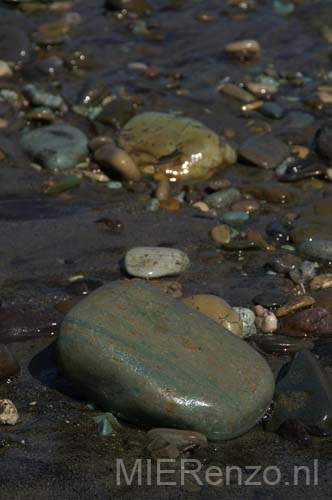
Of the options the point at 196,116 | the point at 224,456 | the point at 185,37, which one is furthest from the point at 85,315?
the point at 185,37

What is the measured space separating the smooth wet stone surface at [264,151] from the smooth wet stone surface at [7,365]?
2.77 metres

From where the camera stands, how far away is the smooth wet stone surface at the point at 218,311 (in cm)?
498

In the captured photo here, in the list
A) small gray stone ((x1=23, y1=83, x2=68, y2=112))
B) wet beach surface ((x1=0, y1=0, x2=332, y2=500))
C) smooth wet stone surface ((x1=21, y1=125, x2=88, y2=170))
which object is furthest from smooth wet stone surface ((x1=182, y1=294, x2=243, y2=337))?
small gray stone ((x1=23, y1=83, x2=68, y2=112))

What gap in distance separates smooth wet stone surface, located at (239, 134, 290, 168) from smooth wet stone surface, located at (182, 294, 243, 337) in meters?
1.94

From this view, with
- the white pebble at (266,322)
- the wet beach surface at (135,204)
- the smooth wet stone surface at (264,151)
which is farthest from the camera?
the smooth wet stone surface at (264,151)

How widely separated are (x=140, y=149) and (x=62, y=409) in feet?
9.11

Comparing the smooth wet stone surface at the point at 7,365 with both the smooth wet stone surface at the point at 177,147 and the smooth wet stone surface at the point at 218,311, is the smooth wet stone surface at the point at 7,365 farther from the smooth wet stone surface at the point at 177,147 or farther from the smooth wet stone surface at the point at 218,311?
the smooth wet stone surface at the point at 177,147

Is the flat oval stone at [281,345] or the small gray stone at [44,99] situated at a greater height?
the flat oval stone at [281,345]

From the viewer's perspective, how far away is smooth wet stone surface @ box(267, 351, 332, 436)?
4.30m

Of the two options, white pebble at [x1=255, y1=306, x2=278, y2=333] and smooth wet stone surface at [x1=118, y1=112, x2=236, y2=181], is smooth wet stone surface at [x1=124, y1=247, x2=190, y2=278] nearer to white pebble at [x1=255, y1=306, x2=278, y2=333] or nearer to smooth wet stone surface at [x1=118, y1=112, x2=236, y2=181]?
white pebble at [x1=255, y1=306, x2=278, y2=333]

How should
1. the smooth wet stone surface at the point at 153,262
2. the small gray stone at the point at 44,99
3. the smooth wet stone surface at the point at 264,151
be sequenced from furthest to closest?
the small gray stone at the point at 44,99 → the smooth wet stone surface at the point at 264,151 → the smooth wet stone surface at the point at 153,262

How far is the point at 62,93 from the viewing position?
7.64 metres

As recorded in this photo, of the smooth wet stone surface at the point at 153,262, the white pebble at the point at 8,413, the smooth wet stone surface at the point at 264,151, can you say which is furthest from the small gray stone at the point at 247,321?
the smooth wet stone surface at the point at 264,151

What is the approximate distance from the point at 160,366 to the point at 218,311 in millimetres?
850
